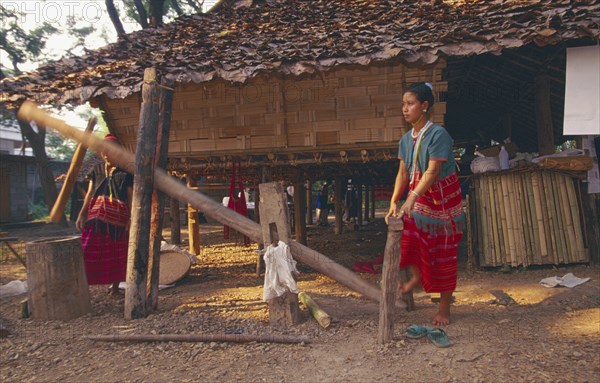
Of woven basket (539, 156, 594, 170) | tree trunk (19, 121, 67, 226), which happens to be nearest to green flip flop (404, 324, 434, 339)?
woven basket (539, 156, 594, 170)

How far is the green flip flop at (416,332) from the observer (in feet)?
Answer: 11.4

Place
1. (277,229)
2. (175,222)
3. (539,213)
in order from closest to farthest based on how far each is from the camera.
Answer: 1. (277,229)
2. (539,213)
3. (175,222)

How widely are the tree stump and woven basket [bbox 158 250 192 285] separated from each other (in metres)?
1.84

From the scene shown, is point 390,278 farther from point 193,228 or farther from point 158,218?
point 193,228

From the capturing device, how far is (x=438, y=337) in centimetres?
339

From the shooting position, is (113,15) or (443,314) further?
(113,15)

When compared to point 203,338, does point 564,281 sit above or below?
below

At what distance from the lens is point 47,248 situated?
433 centimetres

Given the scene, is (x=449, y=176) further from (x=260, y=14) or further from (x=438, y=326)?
(x=260, y=14)

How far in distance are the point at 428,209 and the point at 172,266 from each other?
168 inches

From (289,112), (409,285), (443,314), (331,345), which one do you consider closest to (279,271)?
(331,345)

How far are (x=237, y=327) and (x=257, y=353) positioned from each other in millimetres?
716

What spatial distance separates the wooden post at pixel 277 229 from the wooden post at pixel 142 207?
1290mm

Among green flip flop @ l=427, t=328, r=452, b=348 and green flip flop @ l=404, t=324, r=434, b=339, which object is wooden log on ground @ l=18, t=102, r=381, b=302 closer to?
green flip flop @ l=404, t=324, r=434, b=339
